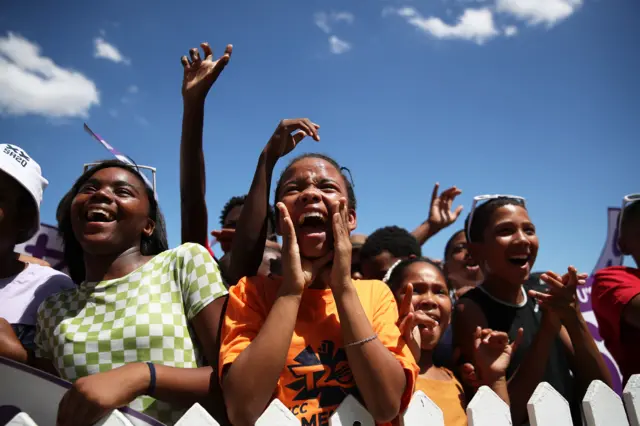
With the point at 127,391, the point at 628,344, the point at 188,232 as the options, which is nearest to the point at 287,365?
the point at 127,391

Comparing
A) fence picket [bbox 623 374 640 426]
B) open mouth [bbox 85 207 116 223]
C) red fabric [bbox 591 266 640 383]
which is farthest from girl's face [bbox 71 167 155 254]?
red fabric [bbox 591 266 640 383]

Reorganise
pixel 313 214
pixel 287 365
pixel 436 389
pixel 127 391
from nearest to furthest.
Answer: pixel 127 391 < pixel 287 365 < pixel 313 214 < pixel 436 389

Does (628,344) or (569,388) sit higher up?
(628,344)

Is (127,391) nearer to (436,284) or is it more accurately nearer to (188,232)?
(188,232)

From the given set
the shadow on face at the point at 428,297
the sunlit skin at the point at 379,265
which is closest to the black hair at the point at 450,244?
the sunlit skin at the point at 379,265

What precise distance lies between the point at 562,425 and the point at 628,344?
1.15m

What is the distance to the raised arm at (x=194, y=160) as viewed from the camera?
2.42m

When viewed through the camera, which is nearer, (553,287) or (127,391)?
(127,391)

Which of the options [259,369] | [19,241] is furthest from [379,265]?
[19,241]

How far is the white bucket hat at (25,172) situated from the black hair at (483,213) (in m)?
2.49

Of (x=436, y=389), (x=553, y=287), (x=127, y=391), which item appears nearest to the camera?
(x=127, y=391)

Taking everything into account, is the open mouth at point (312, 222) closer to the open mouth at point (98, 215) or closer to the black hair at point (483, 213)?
the open mouth at point (98, 215)

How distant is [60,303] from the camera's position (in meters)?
1.86

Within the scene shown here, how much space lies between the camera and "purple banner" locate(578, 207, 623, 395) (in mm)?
3855
